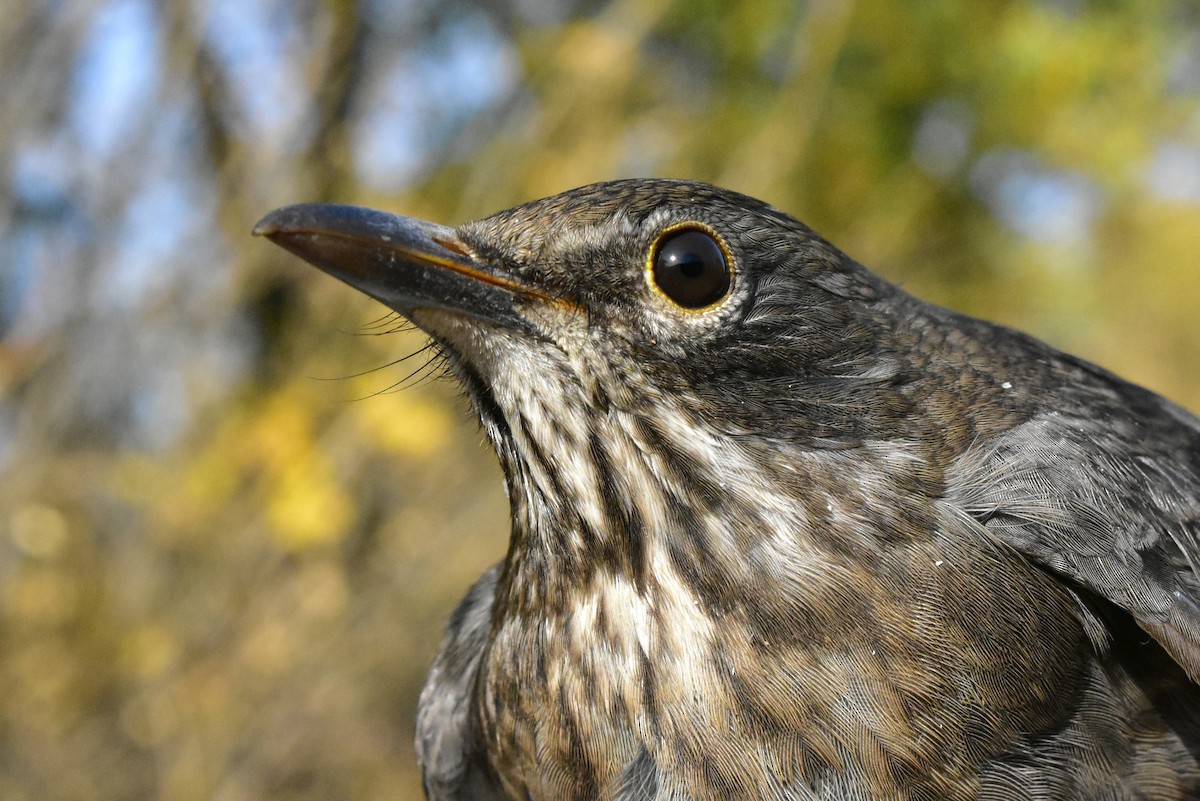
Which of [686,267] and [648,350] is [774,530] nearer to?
[648,350]

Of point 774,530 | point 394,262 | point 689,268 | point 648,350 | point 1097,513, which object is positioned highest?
point 394,262

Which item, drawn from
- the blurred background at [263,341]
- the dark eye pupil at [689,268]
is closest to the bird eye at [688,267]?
the dark eye pupil at [689,268]

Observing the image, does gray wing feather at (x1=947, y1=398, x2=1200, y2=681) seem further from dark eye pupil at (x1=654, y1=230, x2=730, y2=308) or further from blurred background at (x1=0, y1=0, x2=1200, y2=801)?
blurred background at (x1=0, y1=0, x2=1200, y2=801)

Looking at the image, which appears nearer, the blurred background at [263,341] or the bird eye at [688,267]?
the bird eye at [688,267]

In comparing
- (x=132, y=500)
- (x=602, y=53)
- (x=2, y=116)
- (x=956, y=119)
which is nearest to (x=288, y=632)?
(x=132, y=500)

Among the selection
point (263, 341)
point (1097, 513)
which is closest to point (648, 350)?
point (1097, 513)

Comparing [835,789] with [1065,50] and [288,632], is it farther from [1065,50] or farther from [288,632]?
[1065,50]

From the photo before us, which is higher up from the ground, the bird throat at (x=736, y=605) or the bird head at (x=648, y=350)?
the bird head at (x=648, y=350)

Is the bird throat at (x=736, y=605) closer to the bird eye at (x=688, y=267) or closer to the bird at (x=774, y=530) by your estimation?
the bird at (x=774, y=530)

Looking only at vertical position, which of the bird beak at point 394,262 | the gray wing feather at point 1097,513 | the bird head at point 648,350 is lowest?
the gray wing feather at point 1097,513

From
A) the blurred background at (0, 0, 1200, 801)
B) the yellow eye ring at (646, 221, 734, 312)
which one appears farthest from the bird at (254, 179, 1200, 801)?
the blurred background at (0, 0, 1200, 801)
